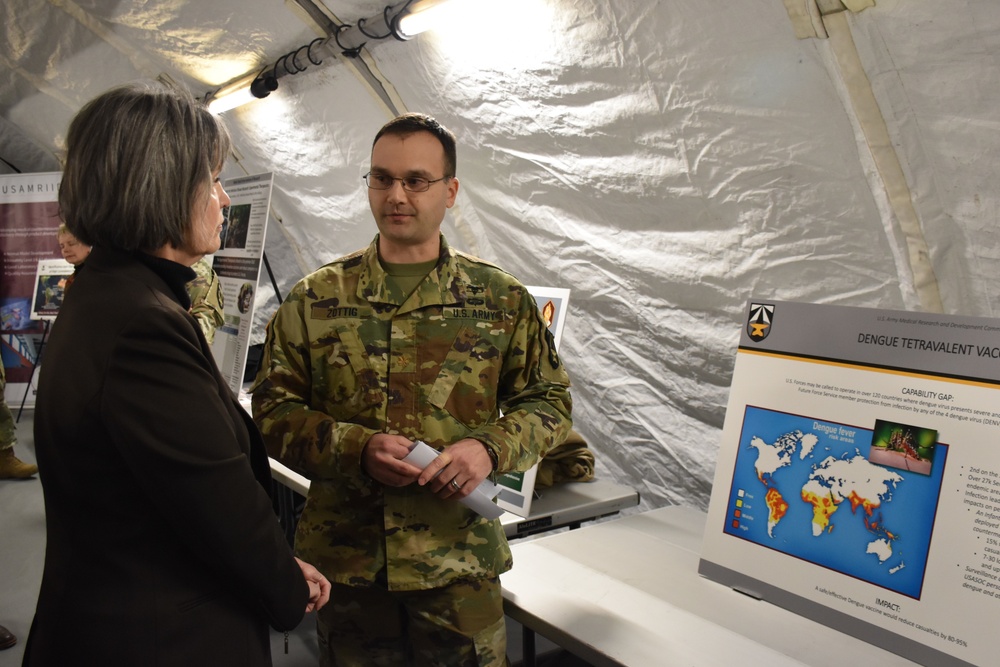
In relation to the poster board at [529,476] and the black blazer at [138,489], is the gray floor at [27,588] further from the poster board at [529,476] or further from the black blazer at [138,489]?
the black blazer at [138,489]

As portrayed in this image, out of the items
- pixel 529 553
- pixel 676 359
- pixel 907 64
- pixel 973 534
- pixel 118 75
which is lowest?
pixel 529 553

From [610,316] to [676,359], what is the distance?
1.02 feet

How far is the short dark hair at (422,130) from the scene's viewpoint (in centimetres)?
152

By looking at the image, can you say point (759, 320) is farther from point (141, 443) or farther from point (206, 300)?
point (206, 300)

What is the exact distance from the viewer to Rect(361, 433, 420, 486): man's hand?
1.30 metres

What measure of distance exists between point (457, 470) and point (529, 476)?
87cm

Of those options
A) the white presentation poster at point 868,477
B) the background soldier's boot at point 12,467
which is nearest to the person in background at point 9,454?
the background soldier's boot at point 12,467

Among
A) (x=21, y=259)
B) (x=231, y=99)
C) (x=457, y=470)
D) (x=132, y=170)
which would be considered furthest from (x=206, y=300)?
(x=21, y=259)

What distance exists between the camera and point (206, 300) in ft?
9.89

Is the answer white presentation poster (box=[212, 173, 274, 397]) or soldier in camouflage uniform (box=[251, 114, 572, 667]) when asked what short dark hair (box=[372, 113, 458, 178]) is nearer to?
soldier in camouflage uniform (box=[251, 114, 572, 667])

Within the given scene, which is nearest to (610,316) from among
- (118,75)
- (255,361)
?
(255,361)

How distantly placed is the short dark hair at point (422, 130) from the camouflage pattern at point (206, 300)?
1.73m

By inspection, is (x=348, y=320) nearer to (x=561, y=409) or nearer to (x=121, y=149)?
(x=561, y=409)

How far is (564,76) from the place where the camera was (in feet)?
7.64
